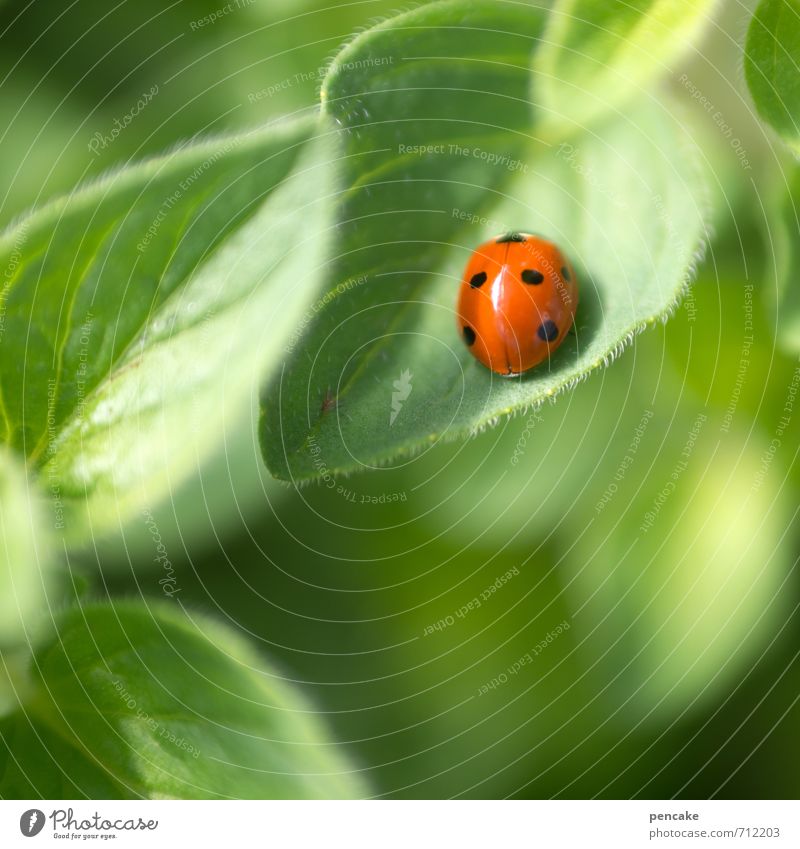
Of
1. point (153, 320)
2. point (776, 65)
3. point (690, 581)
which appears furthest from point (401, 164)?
point (690, 581)

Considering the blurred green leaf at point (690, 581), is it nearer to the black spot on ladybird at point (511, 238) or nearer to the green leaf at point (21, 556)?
the black spot on ladybird at point (511, 238)

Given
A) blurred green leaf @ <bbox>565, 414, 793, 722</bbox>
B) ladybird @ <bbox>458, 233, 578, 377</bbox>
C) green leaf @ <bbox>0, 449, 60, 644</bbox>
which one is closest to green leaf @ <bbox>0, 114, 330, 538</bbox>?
green leaf @ <bbox>0, 449, 60, 644</bbox>

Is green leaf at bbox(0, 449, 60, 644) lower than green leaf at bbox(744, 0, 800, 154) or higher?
lower

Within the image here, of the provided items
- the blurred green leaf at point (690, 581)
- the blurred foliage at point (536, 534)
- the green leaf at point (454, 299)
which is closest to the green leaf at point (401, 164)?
the green leaf at point (454, 299)

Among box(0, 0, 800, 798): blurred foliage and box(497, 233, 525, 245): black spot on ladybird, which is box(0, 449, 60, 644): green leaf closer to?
box(0, 0, 800, 798): blurred foliage

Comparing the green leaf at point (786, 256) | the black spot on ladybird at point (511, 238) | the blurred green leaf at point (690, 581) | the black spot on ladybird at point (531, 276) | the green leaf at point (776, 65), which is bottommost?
the blurred green leaf at point (690, 581)

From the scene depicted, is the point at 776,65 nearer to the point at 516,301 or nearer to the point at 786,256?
the point at 786,256
